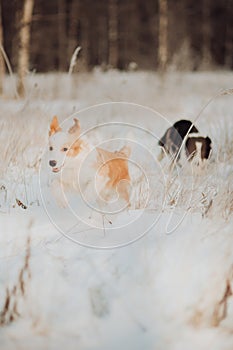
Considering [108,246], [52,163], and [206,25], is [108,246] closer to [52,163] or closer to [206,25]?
[52,163]

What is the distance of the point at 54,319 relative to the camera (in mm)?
1683

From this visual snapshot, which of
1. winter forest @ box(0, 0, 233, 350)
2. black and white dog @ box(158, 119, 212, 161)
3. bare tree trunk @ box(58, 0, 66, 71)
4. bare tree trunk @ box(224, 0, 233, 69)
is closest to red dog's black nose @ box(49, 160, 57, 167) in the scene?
winter forest @ box(0, 0, 233, 350)

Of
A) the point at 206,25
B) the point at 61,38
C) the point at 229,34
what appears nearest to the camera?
the point at 61,38

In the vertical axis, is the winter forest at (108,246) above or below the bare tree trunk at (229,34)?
below

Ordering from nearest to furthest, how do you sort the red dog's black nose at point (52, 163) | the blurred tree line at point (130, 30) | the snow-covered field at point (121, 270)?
the snow-covered field at point (121, 270) → the red dog's black nose at point (52, 163) → the blurred tree line at point (130, 30)

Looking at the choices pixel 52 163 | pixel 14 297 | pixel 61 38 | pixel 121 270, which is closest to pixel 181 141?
pixel 52 163

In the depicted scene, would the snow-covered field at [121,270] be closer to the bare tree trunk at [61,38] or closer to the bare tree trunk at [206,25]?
the bare tree trunk at [61,38]

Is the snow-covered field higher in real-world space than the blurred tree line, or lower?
lower

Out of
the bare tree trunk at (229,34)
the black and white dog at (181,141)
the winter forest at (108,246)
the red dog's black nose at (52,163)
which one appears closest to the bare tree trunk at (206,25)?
the bare tree trunk at (229,34)

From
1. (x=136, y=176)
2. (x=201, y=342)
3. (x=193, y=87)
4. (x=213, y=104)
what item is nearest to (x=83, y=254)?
(x=201, y=342)

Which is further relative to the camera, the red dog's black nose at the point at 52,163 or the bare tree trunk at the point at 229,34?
the bare tree trunk at the point at 229,34

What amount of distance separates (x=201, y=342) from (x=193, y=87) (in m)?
9.10

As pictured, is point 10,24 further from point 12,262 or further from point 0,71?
point 12,262

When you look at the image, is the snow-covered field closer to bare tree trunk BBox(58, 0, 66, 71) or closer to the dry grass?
the dry grass
